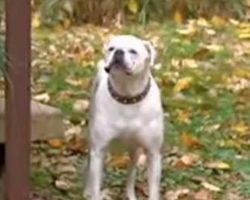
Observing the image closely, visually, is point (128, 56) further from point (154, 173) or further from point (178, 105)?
point (178, 105)

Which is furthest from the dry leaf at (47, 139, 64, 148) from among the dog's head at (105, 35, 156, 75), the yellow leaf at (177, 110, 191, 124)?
the dog's head at (105, 35, 156, 75)

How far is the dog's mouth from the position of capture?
557cm

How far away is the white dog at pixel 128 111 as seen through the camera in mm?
5688

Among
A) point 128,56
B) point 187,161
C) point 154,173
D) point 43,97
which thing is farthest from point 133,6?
point 128,56

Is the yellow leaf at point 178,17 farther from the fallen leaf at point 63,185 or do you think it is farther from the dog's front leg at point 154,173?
the dog's front leg at point 154,173

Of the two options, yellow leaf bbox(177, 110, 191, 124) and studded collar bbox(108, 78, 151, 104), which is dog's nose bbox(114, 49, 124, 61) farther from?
yellow leaf bbox(177, 110, 191, 124)

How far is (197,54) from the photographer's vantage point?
1005 cm

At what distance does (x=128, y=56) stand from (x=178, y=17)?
6.40 m

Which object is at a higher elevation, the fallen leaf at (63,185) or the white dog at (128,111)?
the white dog at (128,111)

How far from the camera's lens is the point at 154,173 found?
19.2 feet

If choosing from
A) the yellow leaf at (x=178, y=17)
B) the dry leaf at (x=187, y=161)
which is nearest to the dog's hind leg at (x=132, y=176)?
the dry leaf at (x=187, y=161)

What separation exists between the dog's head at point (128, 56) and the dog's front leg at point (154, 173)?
1.58ft

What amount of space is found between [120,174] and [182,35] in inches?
182

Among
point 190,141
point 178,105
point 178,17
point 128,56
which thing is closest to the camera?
point 128,56
